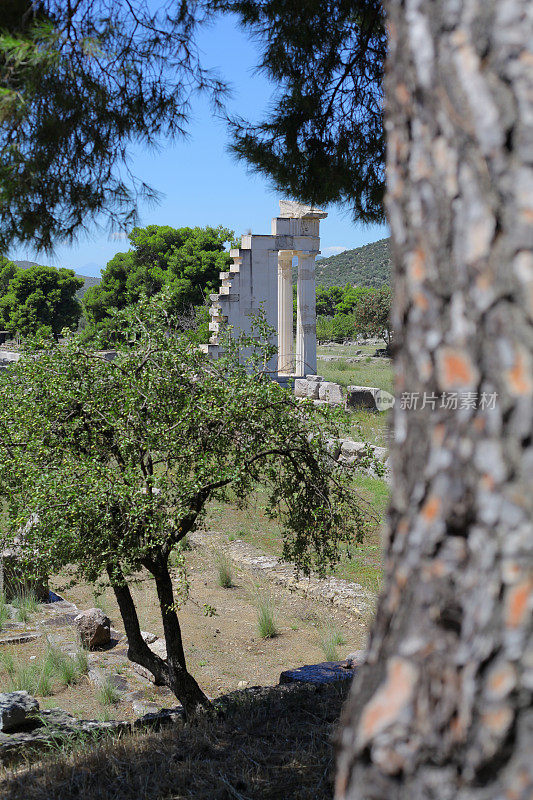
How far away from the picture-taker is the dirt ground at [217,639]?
5617 mm

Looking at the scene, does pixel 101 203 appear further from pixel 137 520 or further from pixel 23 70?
pixel 137 520

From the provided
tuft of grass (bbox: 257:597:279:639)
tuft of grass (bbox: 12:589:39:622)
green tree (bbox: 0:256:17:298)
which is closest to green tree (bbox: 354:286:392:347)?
green tree (bbox: 0:256:17:298)

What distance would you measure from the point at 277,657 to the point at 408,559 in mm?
5659

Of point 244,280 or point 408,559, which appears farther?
point 244,280

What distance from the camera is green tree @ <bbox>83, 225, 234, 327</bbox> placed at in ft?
102

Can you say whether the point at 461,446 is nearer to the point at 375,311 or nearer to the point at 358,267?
the point at 375,311

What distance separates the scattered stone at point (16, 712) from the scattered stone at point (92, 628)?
1859 millimetres

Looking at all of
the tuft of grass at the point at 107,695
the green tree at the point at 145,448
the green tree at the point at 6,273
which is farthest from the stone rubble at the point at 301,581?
the green tree at the point at 6,273

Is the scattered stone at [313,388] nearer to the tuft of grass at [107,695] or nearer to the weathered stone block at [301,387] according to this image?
the weathered stone block at [301,387]

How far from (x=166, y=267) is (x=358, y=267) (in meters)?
36.6

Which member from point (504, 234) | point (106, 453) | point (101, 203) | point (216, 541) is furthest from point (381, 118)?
point (216, 541)

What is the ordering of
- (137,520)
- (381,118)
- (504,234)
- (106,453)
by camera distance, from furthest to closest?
(381,118), (106,453), (137,520), (504,234)

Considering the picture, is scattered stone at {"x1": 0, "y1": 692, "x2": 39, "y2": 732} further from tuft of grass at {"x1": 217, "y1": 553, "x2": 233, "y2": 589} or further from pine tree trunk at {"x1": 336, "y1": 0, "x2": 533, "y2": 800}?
pine tree trunk at {"x1": 336, "y1": 0, "x2": 533, "y2": 800}

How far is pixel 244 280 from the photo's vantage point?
17.6 metres
